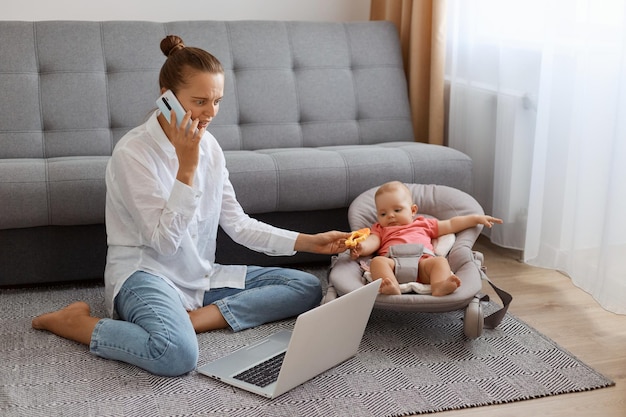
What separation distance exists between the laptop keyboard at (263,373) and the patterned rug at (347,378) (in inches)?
2.1

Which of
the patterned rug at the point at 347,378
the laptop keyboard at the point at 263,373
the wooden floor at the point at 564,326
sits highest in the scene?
the laptop keyboard at the point at 263,373

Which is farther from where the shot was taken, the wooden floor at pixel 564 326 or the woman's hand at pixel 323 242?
the woman's hand at pixel 323 242

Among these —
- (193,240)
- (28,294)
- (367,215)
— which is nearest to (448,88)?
(367,215)

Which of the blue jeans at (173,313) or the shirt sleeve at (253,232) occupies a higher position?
the shirt sleeve at (253,232)

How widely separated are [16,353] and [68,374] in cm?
23

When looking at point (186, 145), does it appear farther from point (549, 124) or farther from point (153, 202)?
point (549, 124)

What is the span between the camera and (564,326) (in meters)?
2.69

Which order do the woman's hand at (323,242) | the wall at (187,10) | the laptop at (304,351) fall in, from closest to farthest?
the laptop at (304,351) → the woman's hand at (323,242) → the wall at (187,10)

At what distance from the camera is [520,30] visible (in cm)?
318

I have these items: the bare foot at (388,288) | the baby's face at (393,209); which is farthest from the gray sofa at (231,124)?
the bare foot at (388,288)

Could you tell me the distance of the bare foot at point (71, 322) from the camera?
95.3 inches

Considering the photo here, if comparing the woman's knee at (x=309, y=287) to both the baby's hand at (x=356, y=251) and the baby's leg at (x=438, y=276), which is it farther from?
the baby's leg at (x=438, y=276)

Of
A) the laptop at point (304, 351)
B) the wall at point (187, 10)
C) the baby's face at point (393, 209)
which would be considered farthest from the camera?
the wall at point (187, 10)

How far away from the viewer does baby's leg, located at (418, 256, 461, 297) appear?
7.87 feet
